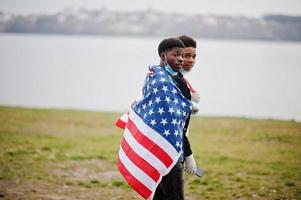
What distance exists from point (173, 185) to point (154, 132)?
55 cm

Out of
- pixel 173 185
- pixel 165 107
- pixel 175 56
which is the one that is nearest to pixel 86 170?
pixel 173 185

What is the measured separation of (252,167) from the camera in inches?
363

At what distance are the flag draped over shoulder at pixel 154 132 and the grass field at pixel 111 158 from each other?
2.64 meters

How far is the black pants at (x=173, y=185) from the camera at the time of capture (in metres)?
4.29

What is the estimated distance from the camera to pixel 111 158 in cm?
989

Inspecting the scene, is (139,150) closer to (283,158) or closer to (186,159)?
(186,159)

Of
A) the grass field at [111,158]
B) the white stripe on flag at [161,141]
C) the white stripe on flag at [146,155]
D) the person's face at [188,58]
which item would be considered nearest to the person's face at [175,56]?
the person's face at [188,58]

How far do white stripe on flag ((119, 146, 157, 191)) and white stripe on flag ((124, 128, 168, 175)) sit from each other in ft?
0.46

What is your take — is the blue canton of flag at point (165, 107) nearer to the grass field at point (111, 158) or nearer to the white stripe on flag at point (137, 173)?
the white stripe on flag at point (137, 173)

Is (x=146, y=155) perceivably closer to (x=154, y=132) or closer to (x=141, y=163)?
(x=141, y=163)

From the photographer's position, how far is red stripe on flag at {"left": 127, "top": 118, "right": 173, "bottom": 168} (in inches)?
170

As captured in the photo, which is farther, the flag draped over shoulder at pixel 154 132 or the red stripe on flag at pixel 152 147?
the red stripe on flag at pixel 152 147

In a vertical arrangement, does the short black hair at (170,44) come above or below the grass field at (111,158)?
above

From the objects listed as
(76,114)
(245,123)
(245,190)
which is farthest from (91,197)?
(76,114)
